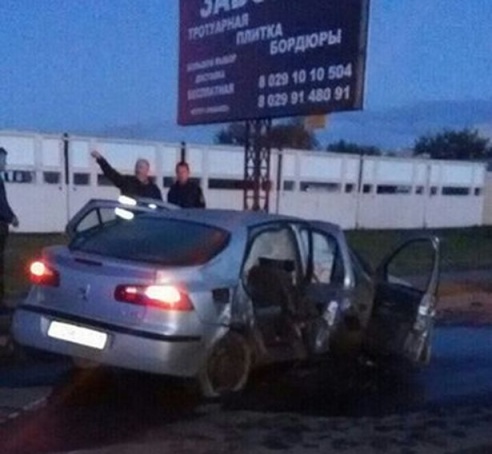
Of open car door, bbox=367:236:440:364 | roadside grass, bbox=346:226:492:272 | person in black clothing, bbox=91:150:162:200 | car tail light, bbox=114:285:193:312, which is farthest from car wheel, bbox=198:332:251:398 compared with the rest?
roadside grass, bbox=346:226:492:272

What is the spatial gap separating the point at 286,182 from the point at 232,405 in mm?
30583

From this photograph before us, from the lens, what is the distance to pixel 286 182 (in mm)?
40156

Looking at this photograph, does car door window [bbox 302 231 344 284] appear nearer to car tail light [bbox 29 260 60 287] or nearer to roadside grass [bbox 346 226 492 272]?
car tail light [bbox 29 260 60 287]

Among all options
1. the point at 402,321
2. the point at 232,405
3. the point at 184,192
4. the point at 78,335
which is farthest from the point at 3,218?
the point at 232,405

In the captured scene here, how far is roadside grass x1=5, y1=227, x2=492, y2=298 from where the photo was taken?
62.2 ft

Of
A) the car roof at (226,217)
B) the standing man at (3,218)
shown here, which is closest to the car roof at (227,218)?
the car roof at (226,217)

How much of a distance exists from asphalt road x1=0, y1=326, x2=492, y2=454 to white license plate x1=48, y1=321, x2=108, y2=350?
47cm

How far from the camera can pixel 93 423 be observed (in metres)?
8.85

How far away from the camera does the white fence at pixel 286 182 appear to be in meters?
34.4

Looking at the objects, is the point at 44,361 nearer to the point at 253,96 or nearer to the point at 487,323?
the point at 487,323

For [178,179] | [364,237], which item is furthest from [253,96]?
[364,237]

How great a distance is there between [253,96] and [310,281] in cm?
850

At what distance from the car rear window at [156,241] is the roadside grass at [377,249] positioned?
515cm

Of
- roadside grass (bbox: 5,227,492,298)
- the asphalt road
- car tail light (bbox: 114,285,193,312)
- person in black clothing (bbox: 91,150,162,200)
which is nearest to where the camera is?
the asphalt road
